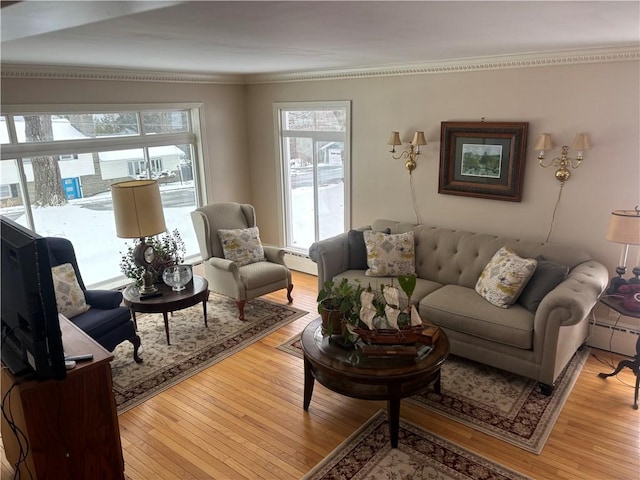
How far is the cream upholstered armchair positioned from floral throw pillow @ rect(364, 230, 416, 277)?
1.03m

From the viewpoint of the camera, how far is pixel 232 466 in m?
2.78

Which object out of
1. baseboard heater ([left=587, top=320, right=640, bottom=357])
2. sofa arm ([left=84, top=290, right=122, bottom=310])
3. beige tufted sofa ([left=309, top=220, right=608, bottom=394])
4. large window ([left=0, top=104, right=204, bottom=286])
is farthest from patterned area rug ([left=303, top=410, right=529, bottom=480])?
large window ([left=0, top=104, right=204, bottom=286])

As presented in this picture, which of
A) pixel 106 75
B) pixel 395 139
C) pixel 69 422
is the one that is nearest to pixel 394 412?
pixel 69 422

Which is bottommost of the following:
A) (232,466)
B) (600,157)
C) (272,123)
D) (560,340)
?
(232,466)

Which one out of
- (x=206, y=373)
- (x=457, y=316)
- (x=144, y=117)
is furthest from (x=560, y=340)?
(x=144, y=117)

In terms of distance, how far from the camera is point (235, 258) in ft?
16.4

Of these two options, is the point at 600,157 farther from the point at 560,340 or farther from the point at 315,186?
the point at 315,186

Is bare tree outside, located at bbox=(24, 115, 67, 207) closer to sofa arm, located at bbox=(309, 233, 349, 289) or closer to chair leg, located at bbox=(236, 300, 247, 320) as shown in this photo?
chair leg, located at bbox=(236, 300, 247, 320)

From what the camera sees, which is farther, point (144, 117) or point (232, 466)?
point (144, 117)

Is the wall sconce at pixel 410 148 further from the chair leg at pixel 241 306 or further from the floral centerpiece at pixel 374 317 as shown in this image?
the chair leg at pixel 241 306

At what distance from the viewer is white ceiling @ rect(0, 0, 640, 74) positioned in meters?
1.88

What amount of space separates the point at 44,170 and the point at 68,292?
4.75 feet

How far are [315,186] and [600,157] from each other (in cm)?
312

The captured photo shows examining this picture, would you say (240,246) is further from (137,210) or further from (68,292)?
(68,292)
